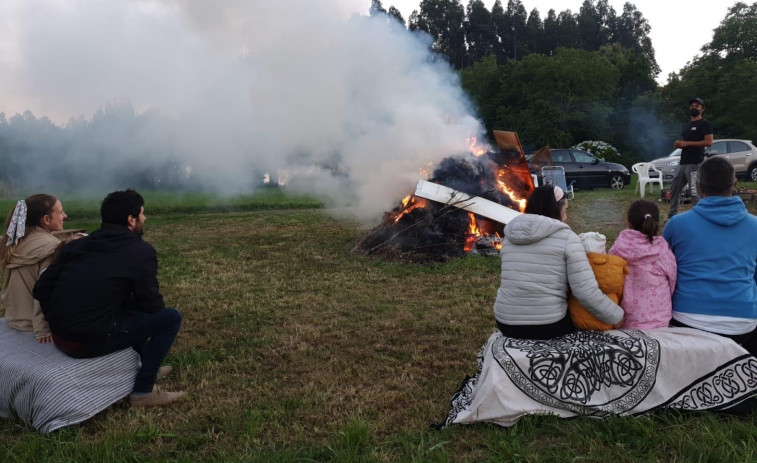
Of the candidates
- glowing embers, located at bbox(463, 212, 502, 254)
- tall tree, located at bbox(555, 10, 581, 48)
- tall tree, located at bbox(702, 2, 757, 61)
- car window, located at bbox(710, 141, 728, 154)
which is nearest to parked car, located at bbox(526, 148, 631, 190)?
car window, located at bbox(710, 141, 728, 154)

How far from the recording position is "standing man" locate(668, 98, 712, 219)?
838cm

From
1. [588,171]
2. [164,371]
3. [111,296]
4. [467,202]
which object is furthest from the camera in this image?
[588,171]

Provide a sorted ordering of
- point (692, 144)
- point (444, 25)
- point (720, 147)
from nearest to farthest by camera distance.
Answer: point (692, 144)
point (720, 147)
point (444, 25)

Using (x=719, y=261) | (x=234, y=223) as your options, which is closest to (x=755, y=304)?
(x=719, y=261)

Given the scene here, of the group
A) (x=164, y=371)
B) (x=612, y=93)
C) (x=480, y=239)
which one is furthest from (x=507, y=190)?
(x=612, y=93)

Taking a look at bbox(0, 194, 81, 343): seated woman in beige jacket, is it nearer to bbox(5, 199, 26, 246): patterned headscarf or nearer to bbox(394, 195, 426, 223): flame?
bbox(5, 199, 26, 246): patterned headscarf

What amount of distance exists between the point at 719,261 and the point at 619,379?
96cm

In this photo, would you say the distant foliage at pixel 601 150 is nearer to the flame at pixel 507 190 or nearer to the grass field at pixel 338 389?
the flame at pixel 507 190

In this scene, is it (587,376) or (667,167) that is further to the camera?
(667,167)

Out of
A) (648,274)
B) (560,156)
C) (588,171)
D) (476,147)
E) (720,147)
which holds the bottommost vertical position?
(588,171)

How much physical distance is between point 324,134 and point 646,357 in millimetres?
8654

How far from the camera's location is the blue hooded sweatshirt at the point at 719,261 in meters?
3.34

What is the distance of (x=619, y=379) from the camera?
3250 mm

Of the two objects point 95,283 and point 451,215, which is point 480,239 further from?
point 95,283
